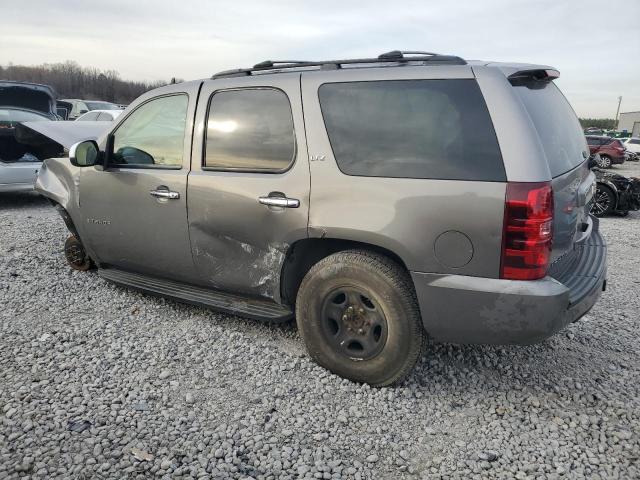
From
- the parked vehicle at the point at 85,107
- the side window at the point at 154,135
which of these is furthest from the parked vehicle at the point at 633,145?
the side window at the point at 154,135

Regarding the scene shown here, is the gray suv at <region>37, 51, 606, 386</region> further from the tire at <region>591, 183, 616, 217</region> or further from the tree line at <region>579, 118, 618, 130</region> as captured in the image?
the tree line at <region>579, 118, 618, 130</region>

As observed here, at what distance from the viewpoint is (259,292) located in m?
3.30

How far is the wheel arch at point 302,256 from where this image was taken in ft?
9.80

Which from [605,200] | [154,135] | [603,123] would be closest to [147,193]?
[154,135]

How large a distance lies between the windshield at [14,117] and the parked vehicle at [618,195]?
10.4m

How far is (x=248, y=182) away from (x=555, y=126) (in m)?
1.88

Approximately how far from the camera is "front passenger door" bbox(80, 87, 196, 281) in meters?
3.50

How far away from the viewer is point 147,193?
3.61 metres

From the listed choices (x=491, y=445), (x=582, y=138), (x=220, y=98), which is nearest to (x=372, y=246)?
(x=491, y=445)

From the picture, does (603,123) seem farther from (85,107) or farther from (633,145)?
(85,107)

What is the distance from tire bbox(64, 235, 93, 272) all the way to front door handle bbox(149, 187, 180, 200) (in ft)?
5.21

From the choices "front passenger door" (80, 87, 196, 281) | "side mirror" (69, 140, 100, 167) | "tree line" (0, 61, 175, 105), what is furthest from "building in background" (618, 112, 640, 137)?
"side mirror" (69, 140, 100, 167)

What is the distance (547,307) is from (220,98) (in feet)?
8.00

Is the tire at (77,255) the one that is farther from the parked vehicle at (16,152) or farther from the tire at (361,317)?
the parked vehicle at (16,152)
